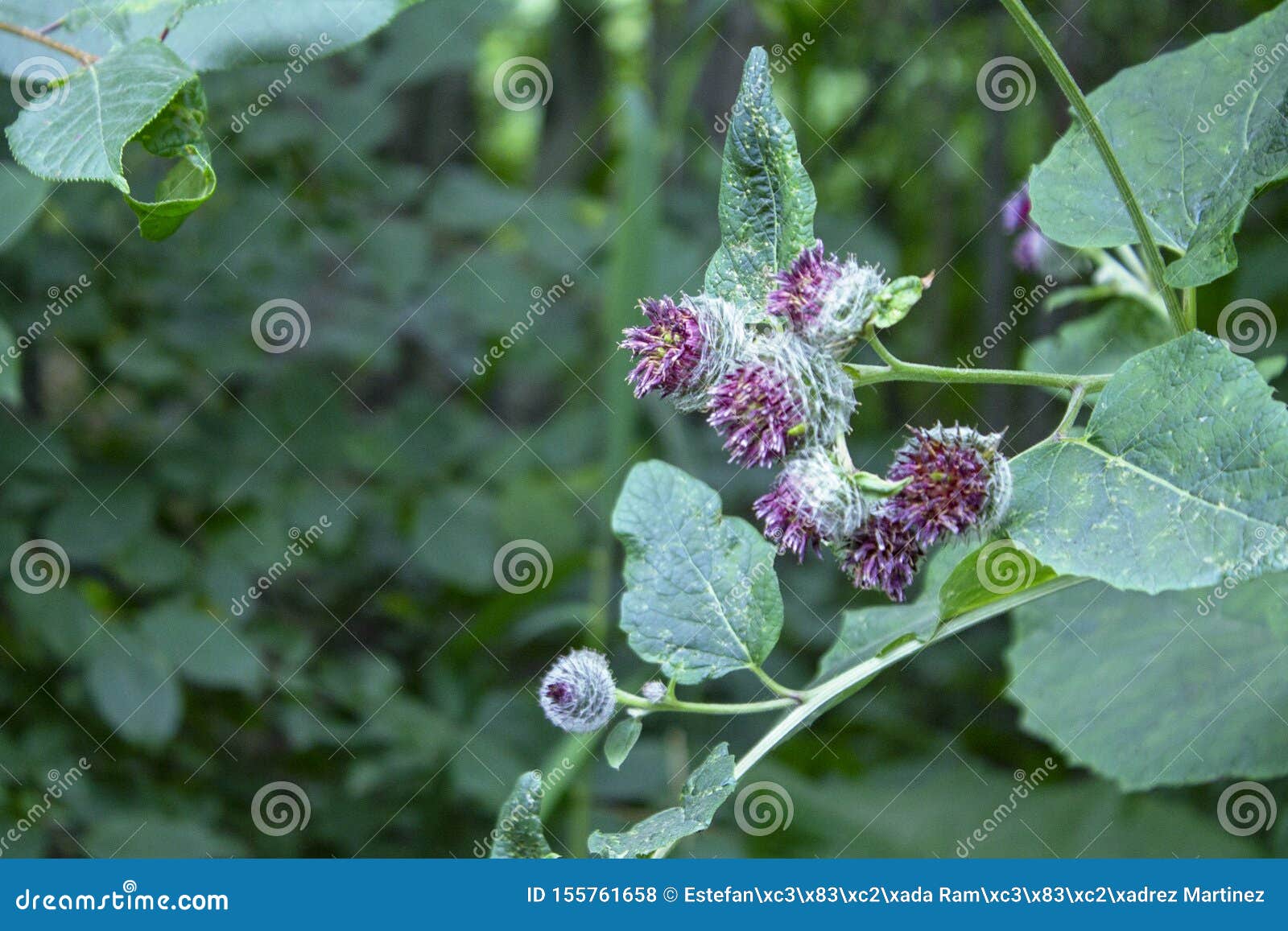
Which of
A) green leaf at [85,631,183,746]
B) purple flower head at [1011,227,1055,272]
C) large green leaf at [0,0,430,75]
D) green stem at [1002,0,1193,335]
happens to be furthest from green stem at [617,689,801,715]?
green leaf at [85,631,183,746]

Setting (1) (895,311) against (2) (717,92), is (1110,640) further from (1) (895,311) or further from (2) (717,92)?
(2) (717,92)

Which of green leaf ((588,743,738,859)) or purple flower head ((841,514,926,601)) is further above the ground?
purple flower head ((841,514,926,601))

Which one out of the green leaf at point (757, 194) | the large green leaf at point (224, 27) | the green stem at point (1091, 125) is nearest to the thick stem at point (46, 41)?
the large green leaf at point (224, 27)

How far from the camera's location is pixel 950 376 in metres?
0.85

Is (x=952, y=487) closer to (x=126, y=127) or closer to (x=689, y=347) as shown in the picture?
(x=689, y=347)

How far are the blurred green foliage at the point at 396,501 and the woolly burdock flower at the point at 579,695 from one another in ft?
2.76

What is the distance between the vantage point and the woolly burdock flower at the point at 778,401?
0.82m

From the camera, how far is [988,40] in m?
3.16

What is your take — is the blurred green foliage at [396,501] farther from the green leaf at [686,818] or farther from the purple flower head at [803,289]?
the purple flower head at [803,289]

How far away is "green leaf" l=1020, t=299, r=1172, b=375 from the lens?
1418mm

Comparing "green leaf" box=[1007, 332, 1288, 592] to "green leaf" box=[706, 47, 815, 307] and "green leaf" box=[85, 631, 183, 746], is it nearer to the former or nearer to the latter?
"green leaf" box=[706, 47, 815, 307]

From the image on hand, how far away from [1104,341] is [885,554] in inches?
30.7

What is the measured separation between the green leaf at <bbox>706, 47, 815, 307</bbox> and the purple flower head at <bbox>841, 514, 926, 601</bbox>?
8.3 inches

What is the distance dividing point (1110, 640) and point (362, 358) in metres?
1.75
